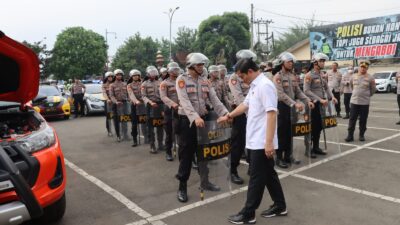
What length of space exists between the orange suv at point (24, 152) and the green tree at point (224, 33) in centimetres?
5052

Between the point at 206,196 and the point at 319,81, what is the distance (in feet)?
11.3

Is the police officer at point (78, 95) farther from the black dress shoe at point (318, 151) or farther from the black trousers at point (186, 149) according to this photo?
the black trousers at point (186, 149)

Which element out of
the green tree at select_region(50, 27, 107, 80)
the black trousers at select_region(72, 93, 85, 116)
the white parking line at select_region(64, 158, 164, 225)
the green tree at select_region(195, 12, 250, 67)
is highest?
the green tree at select_region(195, 12, 250, 67)

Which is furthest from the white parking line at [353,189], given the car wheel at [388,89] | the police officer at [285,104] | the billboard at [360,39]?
the billboard at [360,39]

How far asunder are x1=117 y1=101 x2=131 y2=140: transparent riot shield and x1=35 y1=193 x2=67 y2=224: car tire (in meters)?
5.08

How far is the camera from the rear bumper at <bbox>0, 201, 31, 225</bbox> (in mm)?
3010

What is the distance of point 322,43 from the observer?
33.9 metres

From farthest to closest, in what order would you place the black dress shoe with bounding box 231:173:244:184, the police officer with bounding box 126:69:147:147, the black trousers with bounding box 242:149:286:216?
the police officer with bounding box 126:69:147:147 < the black dress shoe with bounding box 231:173:244:184 < the black trousers with bounding box 242:149:286:216

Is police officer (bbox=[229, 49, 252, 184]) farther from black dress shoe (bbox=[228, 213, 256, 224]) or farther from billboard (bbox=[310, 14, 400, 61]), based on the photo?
billboard (bbox=[310, 14, 400, 61])

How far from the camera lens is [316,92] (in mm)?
7129

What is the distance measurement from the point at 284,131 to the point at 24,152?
4275 mm

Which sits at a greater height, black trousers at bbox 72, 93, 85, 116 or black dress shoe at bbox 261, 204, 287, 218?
black trousers at bbox 72, 93, 85, 116

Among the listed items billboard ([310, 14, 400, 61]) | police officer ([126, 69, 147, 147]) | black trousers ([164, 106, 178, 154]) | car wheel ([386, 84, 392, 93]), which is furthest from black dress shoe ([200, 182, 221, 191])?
billboard ([310, 14, 400, 61])

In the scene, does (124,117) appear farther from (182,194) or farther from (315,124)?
(182,194)
